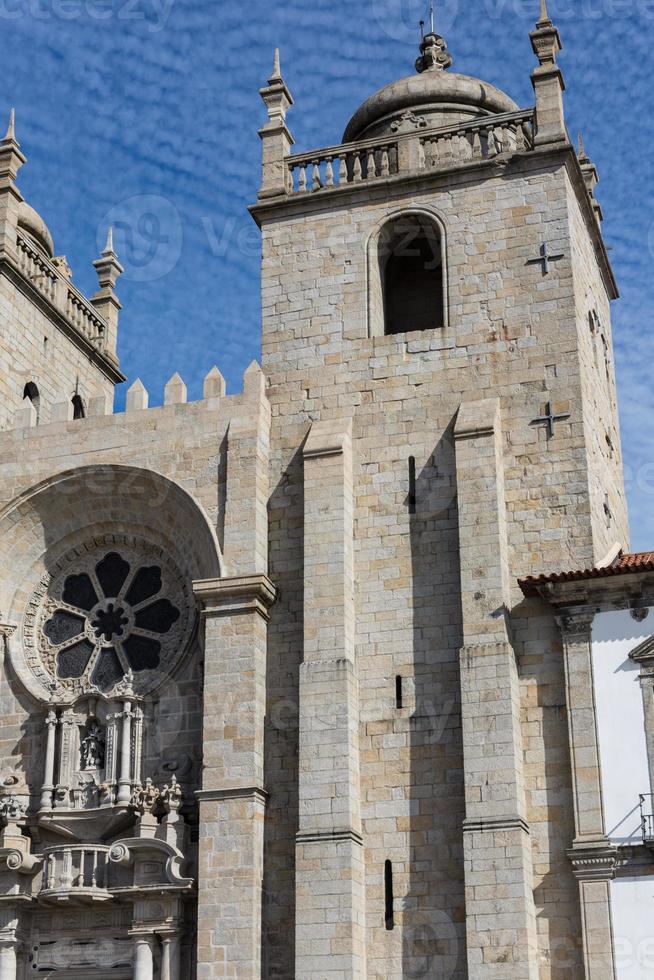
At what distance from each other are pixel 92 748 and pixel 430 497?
19.0 feet

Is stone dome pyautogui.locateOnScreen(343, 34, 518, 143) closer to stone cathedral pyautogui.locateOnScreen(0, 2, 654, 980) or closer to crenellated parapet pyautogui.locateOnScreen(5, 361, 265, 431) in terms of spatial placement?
stone cathedral pyautogui.locateOnScreen(0, 2, 654, 980)

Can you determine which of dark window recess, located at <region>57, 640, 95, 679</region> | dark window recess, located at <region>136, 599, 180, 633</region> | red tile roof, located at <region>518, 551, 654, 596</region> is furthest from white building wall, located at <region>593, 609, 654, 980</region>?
dark window recess, located at <region>57, 640, 95, 679</region>

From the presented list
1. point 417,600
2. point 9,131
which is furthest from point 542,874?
point 9,131

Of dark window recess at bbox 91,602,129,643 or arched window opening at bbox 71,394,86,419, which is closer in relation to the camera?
dark window recess at bbox 91,602,129,643

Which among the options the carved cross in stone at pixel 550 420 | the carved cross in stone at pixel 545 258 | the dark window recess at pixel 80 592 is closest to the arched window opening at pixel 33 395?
the dark window recess at pixel 80 592

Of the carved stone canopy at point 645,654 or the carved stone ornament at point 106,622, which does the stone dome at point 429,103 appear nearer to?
the carved stone ornament at point 106,622

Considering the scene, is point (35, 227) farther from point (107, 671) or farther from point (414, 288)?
point (107, 671)

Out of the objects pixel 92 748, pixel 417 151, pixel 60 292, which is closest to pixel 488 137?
pixel 417 151

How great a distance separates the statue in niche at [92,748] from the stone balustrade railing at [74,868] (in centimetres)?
128

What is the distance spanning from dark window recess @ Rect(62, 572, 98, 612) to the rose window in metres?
0.01

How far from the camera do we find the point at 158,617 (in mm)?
20312

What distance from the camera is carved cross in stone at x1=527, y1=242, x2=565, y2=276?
66.3 feet

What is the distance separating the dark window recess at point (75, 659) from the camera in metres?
20.3

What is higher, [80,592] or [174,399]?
[174,399]
